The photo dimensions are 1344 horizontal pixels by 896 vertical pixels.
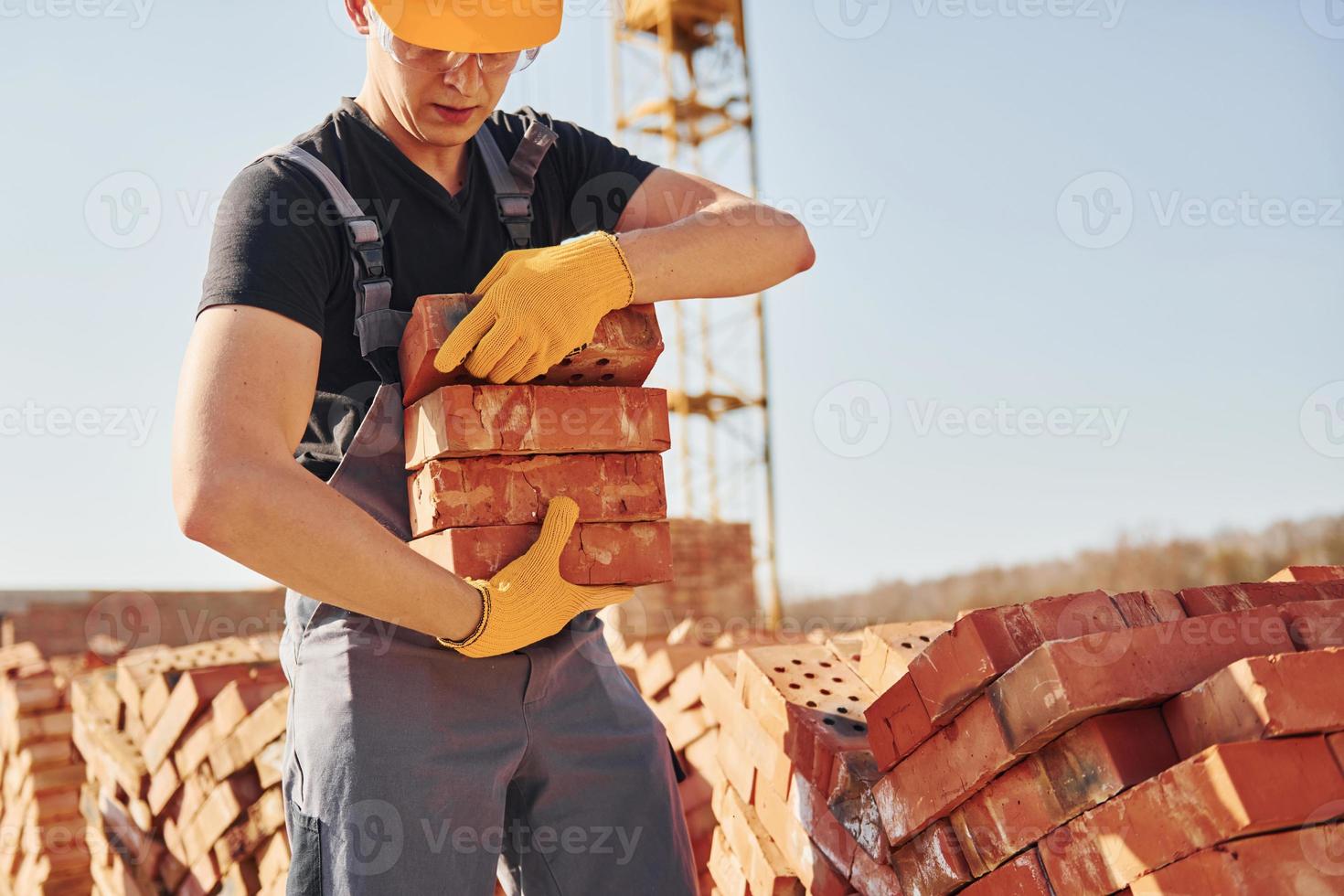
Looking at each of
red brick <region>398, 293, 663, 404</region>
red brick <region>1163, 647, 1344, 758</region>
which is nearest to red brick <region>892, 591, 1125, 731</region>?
red brick <region>1163, 647, 1344, 758</region>

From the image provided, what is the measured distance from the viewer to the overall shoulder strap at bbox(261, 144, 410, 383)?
1.99 m

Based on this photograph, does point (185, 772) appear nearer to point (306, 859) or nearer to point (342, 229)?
point (306, 859)

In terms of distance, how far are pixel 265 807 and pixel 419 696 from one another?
216 cm

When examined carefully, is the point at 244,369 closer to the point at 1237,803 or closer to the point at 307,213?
the point at 307,213

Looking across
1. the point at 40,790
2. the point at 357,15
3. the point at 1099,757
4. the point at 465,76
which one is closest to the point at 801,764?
the point at 1099,757

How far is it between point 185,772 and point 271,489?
119 inches

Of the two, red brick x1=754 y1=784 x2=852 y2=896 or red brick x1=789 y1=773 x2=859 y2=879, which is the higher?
red brick x1=789 y1=773 x2=859 y2=879

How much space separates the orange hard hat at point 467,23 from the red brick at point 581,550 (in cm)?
93

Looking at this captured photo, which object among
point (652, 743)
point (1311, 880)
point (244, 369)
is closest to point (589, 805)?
point (652, 743)

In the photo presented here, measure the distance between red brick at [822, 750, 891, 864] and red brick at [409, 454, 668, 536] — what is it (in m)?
0.71

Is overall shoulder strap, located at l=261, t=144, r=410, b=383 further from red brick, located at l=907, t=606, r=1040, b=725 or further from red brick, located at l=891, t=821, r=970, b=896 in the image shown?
red brick, located at l=891, t=821, r=970, b=896

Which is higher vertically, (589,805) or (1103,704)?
(1103,704)

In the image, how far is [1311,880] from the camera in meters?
1.58

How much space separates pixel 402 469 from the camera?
218cm
